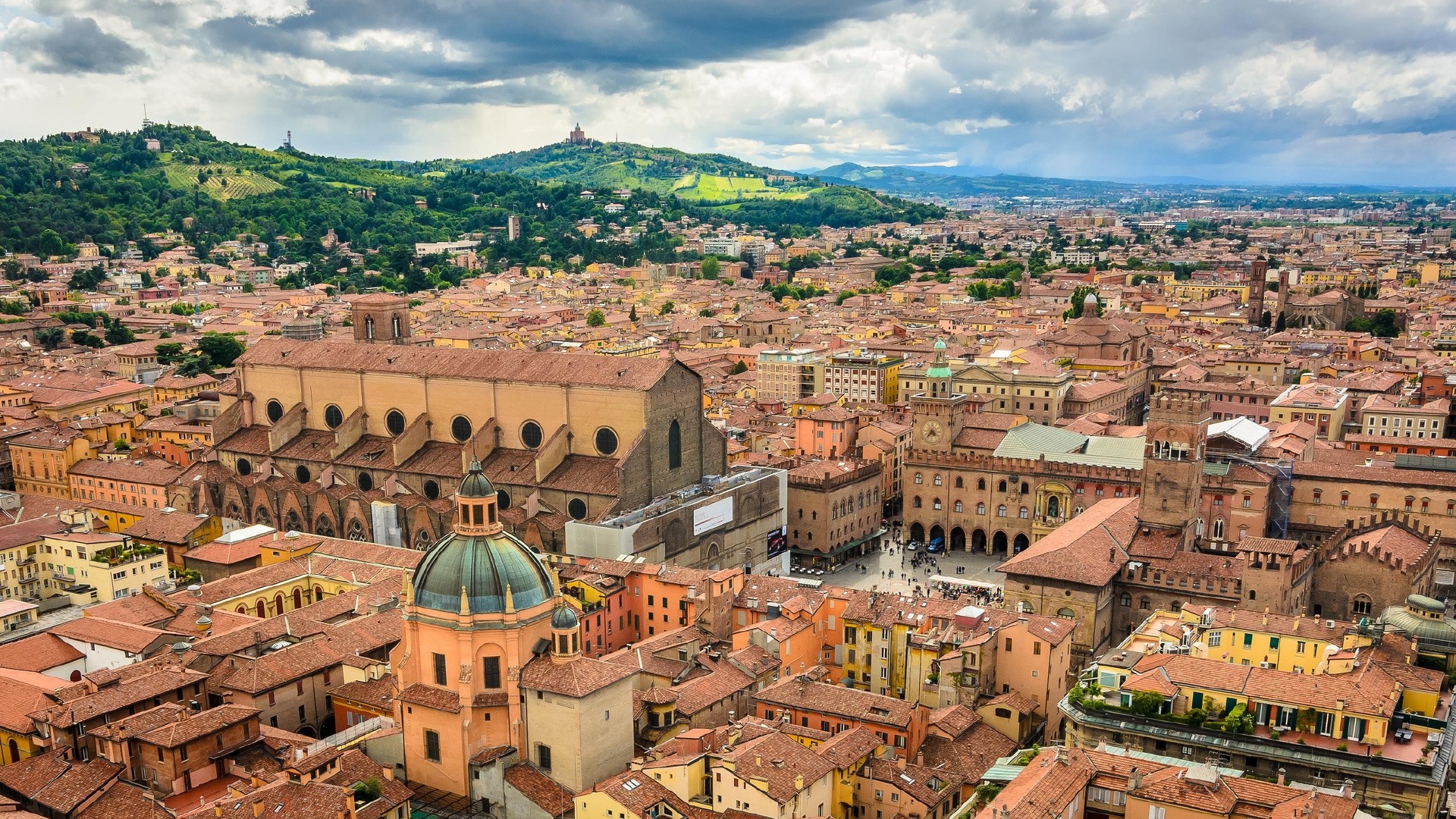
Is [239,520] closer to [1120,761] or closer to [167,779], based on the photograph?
[167,779]

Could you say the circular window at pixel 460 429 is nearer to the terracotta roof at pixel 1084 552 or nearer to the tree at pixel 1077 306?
the terracotta roof at pixel 1084 552

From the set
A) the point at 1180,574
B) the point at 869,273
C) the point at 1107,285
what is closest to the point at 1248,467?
the point at 1180,574

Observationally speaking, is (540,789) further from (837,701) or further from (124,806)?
(124,806)

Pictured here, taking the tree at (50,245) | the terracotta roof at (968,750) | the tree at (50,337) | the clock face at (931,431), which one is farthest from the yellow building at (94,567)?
the tree at (50,245)

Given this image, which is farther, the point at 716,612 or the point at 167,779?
the point at 716,612

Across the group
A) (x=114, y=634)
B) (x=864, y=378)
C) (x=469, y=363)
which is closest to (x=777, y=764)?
(x=114, y=634)

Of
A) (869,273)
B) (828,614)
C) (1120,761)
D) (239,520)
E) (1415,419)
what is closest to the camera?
(1120,761)
